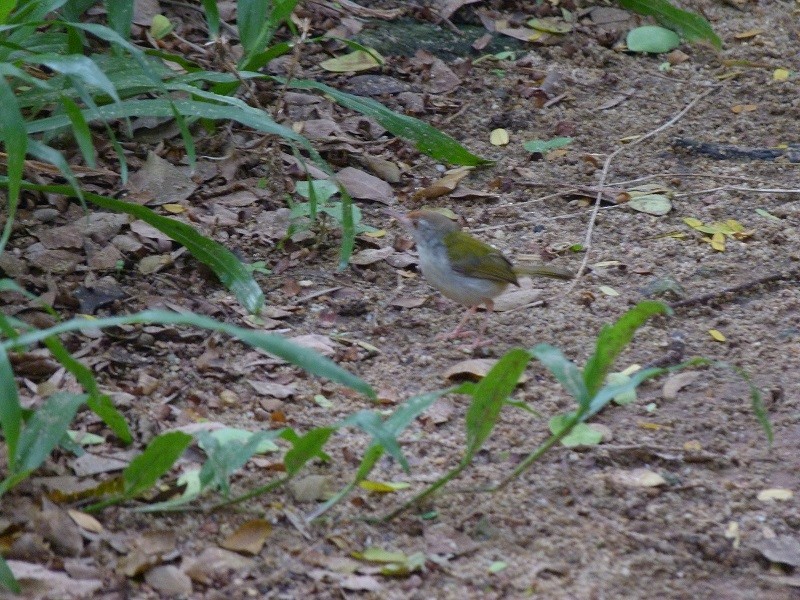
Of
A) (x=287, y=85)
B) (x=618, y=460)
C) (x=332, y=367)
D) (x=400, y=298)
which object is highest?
(x=332, y=367)

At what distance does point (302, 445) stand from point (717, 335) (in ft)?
7.61

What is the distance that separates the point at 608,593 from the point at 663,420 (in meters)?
1.15

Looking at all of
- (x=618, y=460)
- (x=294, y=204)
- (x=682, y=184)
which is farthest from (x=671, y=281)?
(x=294, y=204)

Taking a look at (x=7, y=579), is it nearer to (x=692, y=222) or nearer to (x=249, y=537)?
(x=249, y=537)

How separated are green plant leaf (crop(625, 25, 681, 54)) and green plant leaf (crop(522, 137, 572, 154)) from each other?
4.98 ft

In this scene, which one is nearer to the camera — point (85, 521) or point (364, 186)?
point (85, 521)

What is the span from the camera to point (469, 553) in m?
3.45

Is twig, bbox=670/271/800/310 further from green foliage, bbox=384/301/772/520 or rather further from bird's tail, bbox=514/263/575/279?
green foliage, bbox=384/301/772/520

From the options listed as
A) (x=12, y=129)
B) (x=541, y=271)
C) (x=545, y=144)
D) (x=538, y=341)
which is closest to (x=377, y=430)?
(x=12, y=129)

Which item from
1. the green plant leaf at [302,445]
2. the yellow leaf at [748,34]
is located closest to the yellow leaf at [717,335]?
the green plant leaf at [302,445]

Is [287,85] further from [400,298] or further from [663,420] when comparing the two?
[663,420]

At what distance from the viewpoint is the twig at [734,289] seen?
17.0ft

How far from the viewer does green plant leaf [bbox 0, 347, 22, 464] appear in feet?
10.1

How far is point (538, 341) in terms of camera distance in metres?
5.07
